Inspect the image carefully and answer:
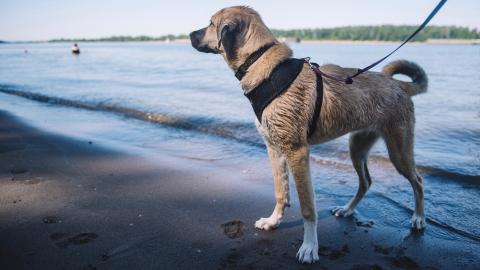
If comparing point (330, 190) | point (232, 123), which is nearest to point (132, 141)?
point (232, 123)

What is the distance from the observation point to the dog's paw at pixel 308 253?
146 inches

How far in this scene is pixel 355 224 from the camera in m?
4.66

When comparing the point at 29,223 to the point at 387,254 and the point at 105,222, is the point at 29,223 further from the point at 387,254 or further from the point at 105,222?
the point at 387,254

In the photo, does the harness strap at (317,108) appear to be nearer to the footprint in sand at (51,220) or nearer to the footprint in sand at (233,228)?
the footprint in sand at (233,228)

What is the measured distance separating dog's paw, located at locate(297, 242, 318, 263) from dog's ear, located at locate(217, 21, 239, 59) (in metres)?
2.29

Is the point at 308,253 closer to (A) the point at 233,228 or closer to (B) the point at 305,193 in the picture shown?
(B) the point at 305,193

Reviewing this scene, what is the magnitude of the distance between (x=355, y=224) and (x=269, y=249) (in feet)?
4.48

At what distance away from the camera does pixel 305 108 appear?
3.88 meters

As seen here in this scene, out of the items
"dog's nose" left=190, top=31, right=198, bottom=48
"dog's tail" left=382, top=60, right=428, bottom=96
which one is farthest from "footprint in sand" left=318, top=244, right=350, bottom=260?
"dog's nose" left=190, top=31, right=198, bottom=48

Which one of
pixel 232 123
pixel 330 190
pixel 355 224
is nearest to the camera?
pixel 355 224

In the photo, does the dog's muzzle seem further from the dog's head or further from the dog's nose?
the dog's head

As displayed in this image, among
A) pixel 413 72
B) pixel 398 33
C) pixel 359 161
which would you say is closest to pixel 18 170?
pixel 359 161

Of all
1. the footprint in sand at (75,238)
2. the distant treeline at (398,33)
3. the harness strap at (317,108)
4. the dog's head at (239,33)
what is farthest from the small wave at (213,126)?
the distant treeline at (398,33)

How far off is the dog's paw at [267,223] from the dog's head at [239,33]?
2.00 m
